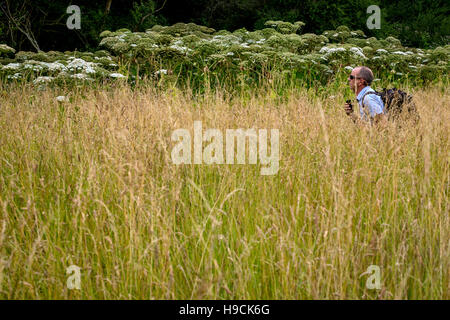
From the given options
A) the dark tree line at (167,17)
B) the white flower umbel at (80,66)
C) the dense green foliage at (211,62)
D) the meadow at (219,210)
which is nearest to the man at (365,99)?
the meadow at (219,210)

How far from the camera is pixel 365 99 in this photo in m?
4.37

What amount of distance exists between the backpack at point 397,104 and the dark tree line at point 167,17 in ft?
29.8

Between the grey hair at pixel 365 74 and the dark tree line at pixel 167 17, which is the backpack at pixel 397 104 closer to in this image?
the grey hair at pixel 365 74

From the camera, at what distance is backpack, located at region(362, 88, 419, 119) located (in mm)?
4027

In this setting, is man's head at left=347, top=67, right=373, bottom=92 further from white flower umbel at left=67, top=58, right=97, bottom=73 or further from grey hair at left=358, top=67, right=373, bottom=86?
white flower umbel at left=67, top=58, right=97, bottom=73

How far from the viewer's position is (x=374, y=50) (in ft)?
26.3

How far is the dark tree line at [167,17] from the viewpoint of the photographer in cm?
1282

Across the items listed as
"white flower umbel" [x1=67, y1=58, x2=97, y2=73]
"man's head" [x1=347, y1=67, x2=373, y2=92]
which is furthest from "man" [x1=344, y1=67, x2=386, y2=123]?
"white flower umbel" [x1=67, y1=58, x2=97, y2=73]

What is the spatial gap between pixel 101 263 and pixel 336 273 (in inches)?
44.9

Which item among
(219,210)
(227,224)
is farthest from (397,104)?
(219,210)

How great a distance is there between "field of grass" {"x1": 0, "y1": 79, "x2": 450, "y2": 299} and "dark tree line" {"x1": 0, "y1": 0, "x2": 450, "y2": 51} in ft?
32.5

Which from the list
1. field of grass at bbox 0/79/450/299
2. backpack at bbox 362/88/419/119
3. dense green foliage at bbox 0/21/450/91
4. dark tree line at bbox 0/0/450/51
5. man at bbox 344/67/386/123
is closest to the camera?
field of grass at bbox 0/79/450/299
